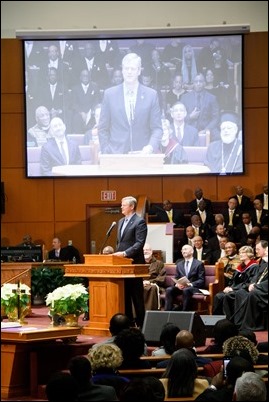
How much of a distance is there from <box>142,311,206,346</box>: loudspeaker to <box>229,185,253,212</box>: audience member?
6342mm

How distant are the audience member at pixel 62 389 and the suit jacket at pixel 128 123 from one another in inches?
402

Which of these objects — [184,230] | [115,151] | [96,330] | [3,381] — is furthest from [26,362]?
[115,151]

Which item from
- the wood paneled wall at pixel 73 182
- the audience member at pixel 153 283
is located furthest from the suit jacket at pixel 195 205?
the audience member at pixel 153 283

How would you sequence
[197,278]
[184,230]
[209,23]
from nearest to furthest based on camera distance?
[197,278]
[184,230]
[209,23]

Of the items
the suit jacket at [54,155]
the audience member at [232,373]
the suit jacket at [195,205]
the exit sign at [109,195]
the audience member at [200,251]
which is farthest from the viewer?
the exit sign at [109,195]

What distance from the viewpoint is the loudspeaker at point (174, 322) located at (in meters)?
6.95

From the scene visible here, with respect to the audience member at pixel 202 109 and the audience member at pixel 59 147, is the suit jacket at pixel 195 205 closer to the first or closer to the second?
the audience member at pixel 202 109

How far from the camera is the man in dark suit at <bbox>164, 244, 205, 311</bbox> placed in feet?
30.5

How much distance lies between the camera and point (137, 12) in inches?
548

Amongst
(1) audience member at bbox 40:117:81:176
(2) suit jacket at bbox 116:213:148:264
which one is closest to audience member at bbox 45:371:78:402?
(2) suit jacket at bbox 116:213:148:264

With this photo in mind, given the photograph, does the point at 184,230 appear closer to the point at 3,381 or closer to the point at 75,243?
the point at 75,243

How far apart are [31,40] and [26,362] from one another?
28.1ft

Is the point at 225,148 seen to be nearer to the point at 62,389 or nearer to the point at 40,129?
the point at 40,129

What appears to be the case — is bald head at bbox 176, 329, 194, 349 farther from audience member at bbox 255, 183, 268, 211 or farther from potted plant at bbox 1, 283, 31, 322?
audience member at bbox 255, 183, 268, 211
